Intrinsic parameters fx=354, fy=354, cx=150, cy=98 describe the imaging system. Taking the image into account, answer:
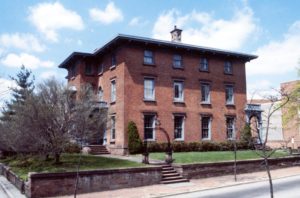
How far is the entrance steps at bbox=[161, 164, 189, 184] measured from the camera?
67.8ft

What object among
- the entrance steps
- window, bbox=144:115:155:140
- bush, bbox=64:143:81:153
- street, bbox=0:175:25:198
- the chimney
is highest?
the chimney

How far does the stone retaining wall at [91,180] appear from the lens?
54.7ft

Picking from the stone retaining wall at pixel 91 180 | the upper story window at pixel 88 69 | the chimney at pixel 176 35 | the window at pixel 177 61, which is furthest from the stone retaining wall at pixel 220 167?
the upper story window at pixel 88 69

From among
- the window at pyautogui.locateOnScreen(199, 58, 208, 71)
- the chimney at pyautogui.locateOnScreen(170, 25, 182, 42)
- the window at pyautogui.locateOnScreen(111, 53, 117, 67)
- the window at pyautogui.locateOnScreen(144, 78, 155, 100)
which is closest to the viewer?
the window at pyautogui.locateOnScreen(144, 78, 155, 100)

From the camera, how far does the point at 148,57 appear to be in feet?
103

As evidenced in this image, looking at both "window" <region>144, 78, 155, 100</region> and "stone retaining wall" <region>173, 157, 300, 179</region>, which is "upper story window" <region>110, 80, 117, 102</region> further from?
"stone retaining wall" <region>173, 157, 300, 179</region>

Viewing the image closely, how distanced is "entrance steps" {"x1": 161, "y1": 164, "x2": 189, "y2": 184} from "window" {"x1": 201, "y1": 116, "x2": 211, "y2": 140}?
12.4 m

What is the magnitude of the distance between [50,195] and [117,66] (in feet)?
53.9

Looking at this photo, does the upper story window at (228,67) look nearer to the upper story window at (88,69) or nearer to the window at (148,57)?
the window at (148,57)

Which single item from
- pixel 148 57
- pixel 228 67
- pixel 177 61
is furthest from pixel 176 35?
pixel 228 67

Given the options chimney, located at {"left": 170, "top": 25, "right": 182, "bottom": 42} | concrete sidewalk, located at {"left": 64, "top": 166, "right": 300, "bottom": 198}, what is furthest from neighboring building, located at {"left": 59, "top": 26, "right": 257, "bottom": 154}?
concrete sidewalk, located at {"left": 64, "top": 166, "right": 300, "bottom": 198}

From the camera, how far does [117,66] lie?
3136 cm

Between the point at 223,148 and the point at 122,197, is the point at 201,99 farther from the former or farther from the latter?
the point at 122,197

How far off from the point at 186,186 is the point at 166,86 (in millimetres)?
13911
